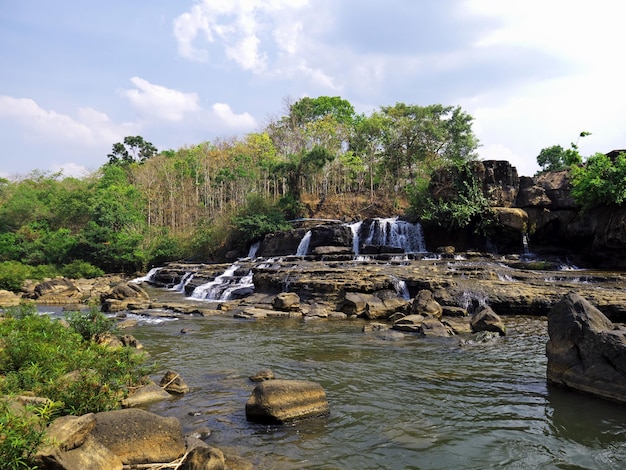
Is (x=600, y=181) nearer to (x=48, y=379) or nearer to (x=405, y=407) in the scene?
(x=405, y=407)

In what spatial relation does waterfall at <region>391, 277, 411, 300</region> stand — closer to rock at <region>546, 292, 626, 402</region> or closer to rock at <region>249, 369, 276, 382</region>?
rock at <region>546, 292, 626, 402</region>

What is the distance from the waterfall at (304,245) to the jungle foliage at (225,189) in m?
3.95

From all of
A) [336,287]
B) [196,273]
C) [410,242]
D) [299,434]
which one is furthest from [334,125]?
[299,434]

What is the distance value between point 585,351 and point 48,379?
25.9ft

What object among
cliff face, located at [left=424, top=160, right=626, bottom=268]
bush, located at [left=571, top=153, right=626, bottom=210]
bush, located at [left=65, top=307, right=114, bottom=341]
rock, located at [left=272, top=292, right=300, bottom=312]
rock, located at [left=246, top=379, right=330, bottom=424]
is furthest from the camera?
cliff face, located at [left=424, top=160, right=626, bottom=268]

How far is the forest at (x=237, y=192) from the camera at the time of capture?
33781mm

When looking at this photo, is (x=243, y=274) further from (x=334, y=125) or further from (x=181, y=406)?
(x=334, y=125)

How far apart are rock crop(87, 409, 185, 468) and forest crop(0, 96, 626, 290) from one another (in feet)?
77.7

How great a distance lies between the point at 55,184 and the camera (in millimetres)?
50000

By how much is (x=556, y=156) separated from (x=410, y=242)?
2497 cm

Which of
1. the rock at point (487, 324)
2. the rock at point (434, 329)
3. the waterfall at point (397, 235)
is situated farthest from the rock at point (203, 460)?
the waterfall at point (397, 235)

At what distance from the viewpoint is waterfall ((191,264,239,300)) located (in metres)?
20.7

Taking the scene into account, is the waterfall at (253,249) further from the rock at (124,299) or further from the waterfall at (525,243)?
the waterfall at (525,243)

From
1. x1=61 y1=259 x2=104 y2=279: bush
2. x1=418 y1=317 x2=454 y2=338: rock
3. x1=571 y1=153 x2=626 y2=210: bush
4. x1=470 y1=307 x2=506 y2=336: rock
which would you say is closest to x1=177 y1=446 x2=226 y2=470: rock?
x1=418 y1=317 x2=454 y2=338: rock
